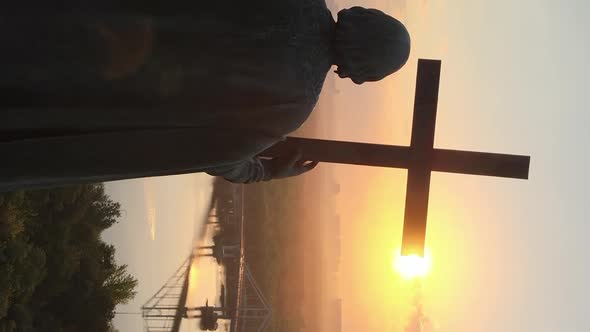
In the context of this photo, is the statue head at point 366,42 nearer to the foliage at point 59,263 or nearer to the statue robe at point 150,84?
the statue robe at point 150,84

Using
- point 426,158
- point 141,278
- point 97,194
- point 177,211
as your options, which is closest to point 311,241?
point 177,211

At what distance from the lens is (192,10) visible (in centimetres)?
215

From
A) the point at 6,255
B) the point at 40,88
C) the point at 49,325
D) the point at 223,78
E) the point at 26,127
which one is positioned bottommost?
the point at 49,325

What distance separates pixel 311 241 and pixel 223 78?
117 ft

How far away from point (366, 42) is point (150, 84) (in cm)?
107

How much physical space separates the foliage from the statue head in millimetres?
8952

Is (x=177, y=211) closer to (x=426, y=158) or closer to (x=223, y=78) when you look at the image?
(x=426, y=158)

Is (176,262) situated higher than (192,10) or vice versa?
(192,10)

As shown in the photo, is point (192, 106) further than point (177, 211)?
No

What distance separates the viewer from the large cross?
13.7ft

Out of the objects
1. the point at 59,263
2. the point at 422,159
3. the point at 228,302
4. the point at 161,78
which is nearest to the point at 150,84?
the point at 161,78

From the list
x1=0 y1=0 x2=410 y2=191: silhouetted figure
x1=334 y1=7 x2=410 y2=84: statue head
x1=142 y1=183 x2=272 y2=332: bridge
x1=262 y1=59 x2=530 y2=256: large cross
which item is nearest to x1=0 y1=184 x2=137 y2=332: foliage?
x1=142 y1=183 x2=272 y2=332: bridge

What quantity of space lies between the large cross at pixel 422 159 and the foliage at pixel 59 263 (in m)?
7.95

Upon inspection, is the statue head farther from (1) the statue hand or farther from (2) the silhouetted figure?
(1) the statue hand
